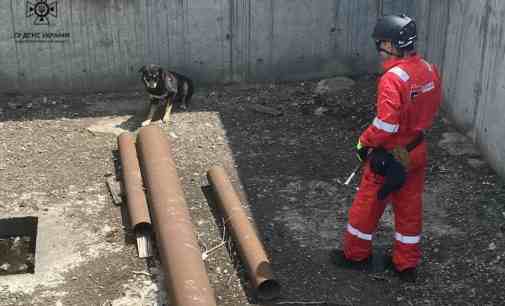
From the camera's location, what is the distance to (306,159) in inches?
345

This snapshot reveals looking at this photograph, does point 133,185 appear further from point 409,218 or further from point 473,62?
point 473,62

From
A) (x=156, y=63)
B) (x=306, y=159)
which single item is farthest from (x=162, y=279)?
(x=156, y=63)

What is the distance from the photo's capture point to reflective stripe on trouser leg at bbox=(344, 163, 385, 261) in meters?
6.04

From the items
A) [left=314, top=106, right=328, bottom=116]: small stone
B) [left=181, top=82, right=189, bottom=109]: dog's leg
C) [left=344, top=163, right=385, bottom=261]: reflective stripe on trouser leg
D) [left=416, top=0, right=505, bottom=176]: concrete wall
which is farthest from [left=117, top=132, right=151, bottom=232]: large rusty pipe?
[left=416, top=0, right=505, bottom=176]: concrete wall

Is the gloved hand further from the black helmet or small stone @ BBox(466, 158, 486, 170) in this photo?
small stone @ BBox(466, 158, 486, 170)

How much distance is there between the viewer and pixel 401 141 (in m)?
5.88

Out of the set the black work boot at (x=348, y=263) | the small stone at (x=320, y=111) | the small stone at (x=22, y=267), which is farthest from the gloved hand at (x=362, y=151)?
the small stone at (x=320, y=111)

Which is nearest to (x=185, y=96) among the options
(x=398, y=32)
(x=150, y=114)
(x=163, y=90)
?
(x=163, y=90)

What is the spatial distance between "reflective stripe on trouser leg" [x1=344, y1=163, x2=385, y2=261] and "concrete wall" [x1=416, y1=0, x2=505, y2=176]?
2.53m

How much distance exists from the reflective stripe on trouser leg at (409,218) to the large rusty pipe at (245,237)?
45.5 inches

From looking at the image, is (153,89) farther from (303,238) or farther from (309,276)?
(309,276)

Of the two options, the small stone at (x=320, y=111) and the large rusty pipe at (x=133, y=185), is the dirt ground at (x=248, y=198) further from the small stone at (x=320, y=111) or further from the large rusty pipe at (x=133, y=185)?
the large rusty pipe at (x=133, y=185)

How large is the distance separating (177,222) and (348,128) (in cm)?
376

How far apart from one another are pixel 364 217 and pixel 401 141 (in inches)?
30.2
